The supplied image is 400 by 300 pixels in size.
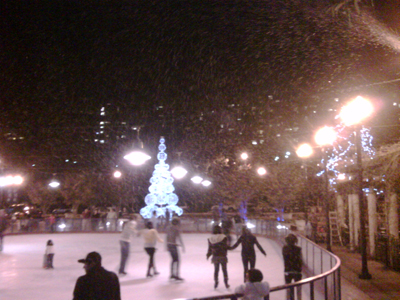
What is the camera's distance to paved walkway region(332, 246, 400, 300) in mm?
9859

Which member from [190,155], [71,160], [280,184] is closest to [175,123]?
[190,155]

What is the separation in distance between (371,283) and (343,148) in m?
8.17

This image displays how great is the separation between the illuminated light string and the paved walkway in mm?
3662

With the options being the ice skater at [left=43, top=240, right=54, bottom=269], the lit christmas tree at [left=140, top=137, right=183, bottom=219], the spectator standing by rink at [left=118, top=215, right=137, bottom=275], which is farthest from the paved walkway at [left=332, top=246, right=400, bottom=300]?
the lit christmas tree at [left=140, top=137, right=183, bottom=219]

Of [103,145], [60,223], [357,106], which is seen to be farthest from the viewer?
[103,145]

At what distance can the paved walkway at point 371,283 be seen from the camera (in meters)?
9.86

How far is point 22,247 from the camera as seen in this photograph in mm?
20062

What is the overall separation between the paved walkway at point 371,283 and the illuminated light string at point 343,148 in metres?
3.66

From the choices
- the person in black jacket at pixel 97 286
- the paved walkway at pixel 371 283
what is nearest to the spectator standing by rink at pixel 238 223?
the paved walkway at pixel 371 283

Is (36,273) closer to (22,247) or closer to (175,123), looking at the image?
(22,247)

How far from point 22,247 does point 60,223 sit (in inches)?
378

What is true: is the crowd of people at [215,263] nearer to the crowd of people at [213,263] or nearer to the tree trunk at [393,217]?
the crowd of people at [213,263]

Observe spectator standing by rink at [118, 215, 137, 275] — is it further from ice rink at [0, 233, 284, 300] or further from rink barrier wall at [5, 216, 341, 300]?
rink barrier wall at [5, 216, 341, 300]

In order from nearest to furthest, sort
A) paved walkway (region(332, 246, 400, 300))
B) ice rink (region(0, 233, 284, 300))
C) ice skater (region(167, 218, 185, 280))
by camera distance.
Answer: ice rink (region(0, 233, 284, 300)), paved walkway (region(332, 246, 400, 300)), ice skater (region(167, 218, 185, 280))
